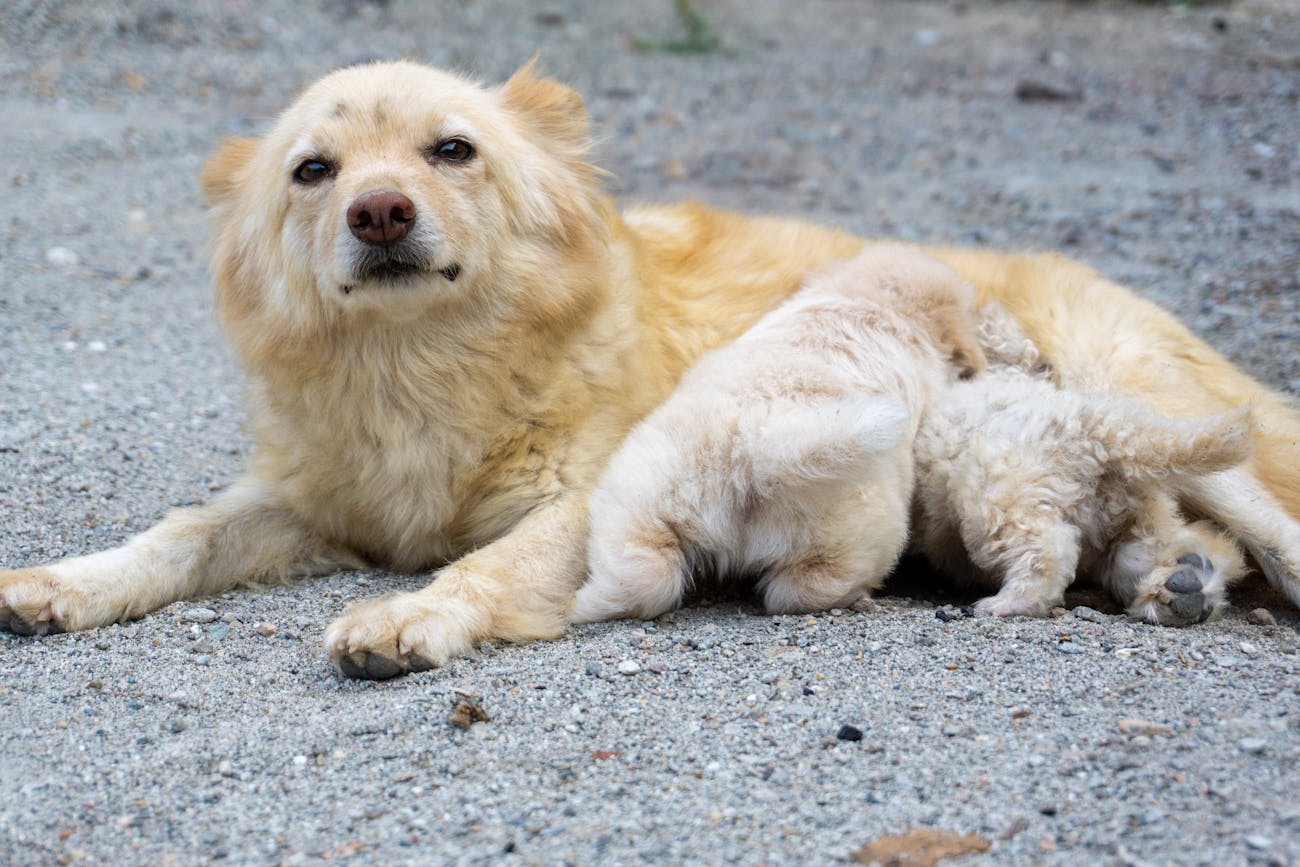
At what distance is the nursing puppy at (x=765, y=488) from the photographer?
3.76m

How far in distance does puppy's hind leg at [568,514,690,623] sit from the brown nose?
3.54 ft

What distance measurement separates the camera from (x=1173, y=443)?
13.0ft

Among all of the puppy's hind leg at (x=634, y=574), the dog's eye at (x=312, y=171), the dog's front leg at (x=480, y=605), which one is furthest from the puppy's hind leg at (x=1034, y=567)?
the dog's eye at (x=312, y=171)

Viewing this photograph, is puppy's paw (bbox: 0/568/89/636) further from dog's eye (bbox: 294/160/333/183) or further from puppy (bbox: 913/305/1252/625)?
puppy (bbox: 913/305/1252/625)

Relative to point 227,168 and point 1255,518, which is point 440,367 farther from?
point 1255,518

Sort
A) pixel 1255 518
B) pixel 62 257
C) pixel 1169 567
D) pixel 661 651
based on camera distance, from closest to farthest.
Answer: pixel 661 651 → pixel 1169 567 → pixel 1255 518 → pixel 62 257

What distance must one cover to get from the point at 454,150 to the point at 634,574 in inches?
61.9

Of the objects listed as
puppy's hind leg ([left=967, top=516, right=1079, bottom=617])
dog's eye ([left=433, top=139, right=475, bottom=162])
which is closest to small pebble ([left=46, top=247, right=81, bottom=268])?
dog's eye ([left=433, top=139, right=475, bottom=162])

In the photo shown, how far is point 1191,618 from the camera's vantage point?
158 inches

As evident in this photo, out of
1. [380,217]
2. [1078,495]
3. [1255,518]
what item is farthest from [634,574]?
[1255,518]

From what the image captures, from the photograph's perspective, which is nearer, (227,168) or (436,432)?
(436,432)

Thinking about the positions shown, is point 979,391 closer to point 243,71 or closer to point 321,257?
point 321,257

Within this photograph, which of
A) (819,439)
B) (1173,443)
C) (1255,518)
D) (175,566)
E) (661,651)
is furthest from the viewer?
(175,566)

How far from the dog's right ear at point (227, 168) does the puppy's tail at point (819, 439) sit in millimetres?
2168
